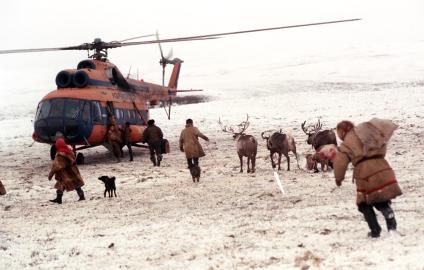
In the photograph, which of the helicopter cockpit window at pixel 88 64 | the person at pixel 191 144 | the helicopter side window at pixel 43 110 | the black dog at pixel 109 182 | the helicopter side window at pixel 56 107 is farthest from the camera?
the helicopter cockpit window at pixel 88 64

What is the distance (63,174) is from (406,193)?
23.6 feet

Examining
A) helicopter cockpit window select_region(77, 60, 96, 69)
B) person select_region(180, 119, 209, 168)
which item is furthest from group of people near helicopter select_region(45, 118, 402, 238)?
helicopter cockpit window select_region(77, 60, 96, 69)

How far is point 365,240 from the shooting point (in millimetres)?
6848

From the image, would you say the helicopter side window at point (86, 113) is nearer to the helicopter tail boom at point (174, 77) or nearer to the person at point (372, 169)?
the helicopter tail boom at point (174, 77)

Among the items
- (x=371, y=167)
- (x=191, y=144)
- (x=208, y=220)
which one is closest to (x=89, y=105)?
(x=191, y=144)

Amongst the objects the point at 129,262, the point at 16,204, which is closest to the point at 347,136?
the point at 129,262

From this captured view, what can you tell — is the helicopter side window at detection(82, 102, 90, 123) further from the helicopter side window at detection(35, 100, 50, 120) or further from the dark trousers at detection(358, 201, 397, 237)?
the dark trousers at detection(358, 201, 397, 237)

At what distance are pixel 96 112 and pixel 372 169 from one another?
14123mm

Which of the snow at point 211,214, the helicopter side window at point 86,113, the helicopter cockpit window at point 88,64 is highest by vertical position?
the helicopter cockpit window at point 88,64

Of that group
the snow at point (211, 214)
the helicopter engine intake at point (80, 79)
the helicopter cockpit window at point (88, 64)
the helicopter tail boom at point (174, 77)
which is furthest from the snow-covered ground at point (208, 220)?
the helicopter tail boom at point (174, 77)

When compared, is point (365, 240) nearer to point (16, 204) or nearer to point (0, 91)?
point (16, 204)

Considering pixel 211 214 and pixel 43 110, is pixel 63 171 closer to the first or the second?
pixel 211 214

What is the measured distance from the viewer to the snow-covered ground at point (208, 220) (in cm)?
664

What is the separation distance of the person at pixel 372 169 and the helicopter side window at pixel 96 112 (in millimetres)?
13639
